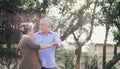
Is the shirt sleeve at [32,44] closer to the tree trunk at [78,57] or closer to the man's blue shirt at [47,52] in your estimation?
the man's blue shirt at [47,52]

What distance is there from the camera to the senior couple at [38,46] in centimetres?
537

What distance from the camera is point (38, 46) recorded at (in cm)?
532

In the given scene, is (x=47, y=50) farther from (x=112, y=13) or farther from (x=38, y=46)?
(x=112, y=13)

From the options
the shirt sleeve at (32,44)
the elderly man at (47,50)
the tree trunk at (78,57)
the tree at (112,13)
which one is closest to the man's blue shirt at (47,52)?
the elderly man at (47,50)

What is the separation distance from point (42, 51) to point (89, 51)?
60.4 feet

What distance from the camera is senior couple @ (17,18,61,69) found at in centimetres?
537

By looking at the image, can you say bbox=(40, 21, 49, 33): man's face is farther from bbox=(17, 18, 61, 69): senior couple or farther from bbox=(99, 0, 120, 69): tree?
bbox=(99, 0, 120, 69): tree

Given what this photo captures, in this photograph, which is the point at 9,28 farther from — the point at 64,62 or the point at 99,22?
the point at 64,62

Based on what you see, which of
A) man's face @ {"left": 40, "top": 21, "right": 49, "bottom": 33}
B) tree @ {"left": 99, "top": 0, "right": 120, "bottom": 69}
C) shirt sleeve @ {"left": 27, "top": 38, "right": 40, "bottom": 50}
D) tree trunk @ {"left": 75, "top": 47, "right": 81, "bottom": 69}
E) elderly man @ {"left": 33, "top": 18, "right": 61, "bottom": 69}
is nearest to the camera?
shirt sleeve @ {"left": 27, "top": 38, "right": 40, "bottom": 50}

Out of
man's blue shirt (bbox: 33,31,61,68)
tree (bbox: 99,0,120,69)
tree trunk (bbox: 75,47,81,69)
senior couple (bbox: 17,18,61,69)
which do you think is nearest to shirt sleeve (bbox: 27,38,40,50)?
senior couple (bbox: 17,18,61,69)

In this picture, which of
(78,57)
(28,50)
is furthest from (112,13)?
(28,50)

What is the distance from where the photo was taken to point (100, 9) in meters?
17.4

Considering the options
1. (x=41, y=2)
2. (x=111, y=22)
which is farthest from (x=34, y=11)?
(x=111, y=22)

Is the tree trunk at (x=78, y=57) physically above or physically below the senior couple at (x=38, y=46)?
below
